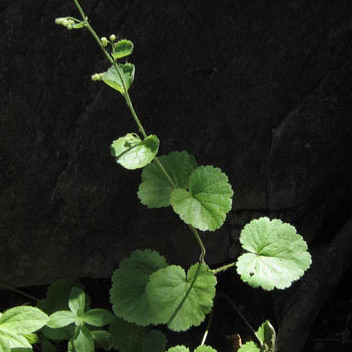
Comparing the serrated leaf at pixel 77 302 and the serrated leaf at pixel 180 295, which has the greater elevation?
the serrated leaf at pixel 180 295

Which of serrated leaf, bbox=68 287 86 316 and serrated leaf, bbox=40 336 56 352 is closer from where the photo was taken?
serrated leaf, bbox=68 287 86 316

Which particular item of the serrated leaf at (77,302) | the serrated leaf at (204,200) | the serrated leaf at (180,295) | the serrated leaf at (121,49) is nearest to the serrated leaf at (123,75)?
the serrated leaf at (121,49)

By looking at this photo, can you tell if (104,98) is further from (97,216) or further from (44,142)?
(97,216)

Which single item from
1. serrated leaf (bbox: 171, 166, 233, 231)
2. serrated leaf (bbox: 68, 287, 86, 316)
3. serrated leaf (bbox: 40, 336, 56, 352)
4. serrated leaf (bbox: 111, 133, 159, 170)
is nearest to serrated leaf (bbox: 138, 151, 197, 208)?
serrated leaf (bbox: 171, 166, 233, 231)

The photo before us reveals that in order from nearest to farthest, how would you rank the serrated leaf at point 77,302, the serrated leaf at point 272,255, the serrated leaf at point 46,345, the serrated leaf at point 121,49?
1. the serrated leaf at point 121,49
2. the serrated leaf at point 272,255
3. the serrated leaf at point 77,302
4. the serrated leaf at point 46,345

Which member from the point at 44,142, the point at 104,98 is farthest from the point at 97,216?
the point at 104,98

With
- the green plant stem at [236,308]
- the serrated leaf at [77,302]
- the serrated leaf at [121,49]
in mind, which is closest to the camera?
the serrated leaf at [121,49]

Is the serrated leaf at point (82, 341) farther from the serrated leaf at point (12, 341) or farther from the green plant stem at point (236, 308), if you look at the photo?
the green plant stem at point (236, 308)

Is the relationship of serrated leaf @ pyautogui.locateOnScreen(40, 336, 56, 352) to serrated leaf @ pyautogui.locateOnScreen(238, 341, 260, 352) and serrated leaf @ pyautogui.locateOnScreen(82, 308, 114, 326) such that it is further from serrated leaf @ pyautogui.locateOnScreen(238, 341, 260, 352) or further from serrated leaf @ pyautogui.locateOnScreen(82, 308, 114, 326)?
serrated leaf @ pyautogui.locateOnScreen(238, 341, 260, 352)
